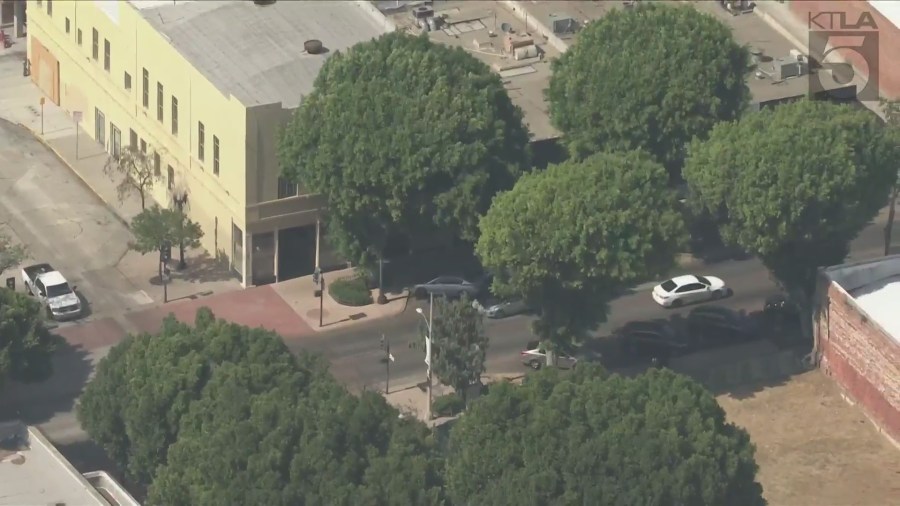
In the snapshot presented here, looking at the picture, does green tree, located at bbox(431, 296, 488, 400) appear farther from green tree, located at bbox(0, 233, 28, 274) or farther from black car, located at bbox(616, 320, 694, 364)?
green tree, located at bbox(0, 233, 28, 274)

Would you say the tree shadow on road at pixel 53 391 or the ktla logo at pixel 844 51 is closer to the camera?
the tree shadow on road at pixel 53 391

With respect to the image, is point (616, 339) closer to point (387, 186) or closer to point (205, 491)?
point (387, 186)

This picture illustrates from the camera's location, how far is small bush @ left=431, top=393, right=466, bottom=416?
365 feet

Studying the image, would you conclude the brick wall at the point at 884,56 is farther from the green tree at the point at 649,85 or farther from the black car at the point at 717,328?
the black car at the point at 717,328

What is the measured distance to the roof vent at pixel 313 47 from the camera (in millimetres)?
124312

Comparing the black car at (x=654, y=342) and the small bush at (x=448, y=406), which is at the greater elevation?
the black car at (x=654, y=342)

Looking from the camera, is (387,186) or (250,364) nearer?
(250,364)

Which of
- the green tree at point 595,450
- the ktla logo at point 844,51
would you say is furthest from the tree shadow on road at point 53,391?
the ktla logo at point 844,51

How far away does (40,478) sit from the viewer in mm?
101000

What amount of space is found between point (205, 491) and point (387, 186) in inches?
1040

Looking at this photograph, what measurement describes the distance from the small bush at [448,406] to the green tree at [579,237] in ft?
17.6

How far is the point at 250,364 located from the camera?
323 ft

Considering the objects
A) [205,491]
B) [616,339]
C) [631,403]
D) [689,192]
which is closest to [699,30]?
[689,192]

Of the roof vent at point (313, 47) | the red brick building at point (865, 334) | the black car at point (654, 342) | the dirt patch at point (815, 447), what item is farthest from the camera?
the roof vent at point (313, 47)
